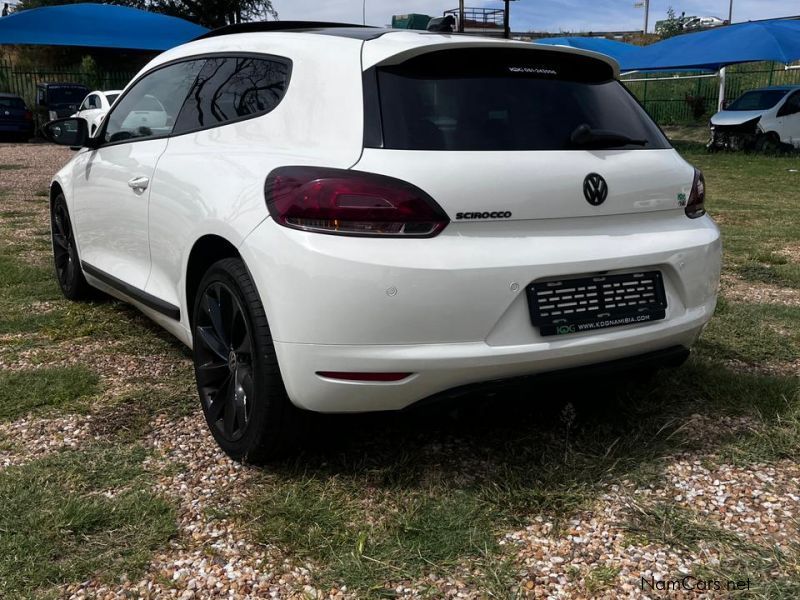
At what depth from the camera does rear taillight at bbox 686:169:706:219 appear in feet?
9.62

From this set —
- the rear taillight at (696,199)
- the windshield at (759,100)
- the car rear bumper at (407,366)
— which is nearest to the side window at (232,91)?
the car rear bumper at (407,366)

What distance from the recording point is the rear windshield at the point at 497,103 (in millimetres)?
2469

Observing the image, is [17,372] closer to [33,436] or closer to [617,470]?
[33,436]

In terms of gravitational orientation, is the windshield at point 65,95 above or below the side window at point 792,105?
above

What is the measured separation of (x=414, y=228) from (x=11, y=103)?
2304 cm

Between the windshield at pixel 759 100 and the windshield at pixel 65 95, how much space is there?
1833 cm

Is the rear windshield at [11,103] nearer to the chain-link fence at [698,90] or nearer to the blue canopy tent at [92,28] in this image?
the blue canopy tent at [92,28]

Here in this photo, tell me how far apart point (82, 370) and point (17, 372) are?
0.31 metres

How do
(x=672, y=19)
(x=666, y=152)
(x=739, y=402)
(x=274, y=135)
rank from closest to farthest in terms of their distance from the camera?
(x=274, y=135) → (x=666, y=152) → (x=739, y=402) → (x=672, y=19)

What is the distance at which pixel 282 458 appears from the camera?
278cm

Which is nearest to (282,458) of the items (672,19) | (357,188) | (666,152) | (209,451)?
(209,451)

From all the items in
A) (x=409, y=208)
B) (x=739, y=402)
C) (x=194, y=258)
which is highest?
(x=409, y=208)

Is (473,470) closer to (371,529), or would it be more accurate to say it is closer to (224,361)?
(371,529)

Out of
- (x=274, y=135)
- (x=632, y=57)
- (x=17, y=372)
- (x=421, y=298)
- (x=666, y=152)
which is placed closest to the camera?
Answer: (x=421, y=298)
